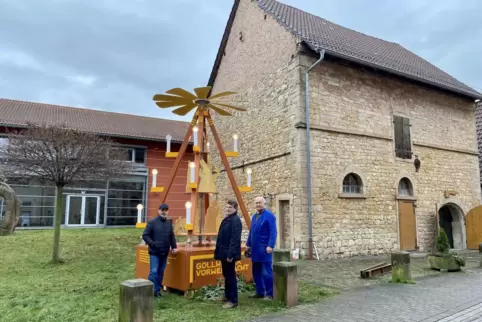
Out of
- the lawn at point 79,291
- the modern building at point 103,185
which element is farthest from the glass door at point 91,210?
the lawn at point 79,291

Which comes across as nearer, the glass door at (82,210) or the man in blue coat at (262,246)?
the man in blue coat at (262,246)

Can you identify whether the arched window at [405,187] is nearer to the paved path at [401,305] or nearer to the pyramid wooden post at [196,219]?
the paved path at [401,305]

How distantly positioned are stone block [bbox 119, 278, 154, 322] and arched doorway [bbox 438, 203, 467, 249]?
1443 centimetres

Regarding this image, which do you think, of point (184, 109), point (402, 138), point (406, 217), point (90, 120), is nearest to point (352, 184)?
point (406, 217)

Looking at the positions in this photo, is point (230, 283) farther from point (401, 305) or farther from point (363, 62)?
point (363, 62)

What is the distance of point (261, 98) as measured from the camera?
14.6 m

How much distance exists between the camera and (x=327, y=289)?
6996mm

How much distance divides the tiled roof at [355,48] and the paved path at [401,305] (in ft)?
24.9

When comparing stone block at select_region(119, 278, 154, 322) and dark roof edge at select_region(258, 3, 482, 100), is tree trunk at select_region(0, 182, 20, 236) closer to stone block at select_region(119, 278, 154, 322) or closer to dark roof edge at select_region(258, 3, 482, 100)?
stone block at select_region(119, 278, 154, 322)

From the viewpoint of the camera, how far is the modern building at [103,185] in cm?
2072

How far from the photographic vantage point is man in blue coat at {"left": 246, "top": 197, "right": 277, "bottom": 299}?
603cm

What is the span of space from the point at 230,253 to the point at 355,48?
11.1m

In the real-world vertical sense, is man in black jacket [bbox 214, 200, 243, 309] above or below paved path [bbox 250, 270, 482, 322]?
above

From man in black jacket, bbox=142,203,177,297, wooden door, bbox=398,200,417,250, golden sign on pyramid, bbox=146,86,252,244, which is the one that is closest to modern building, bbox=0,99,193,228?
wooden door, bbox=398,200,417,250
